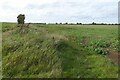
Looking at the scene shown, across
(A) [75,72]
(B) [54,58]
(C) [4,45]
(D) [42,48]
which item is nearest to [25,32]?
(C) [4,45]

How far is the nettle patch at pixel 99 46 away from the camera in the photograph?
23.1 m

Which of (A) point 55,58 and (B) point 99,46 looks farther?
(B) point 99,46

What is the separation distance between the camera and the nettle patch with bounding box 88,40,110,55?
75.6 feet

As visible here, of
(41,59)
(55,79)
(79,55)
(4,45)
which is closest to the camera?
(55,79)

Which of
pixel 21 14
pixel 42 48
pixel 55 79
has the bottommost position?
pixel 55 79

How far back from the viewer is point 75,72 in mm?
18859

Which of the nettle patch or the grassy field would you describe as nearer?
the grassy field

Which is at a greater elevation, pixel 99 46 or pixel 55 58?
pixel 99 46

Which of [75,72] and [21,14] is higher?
[21,14]

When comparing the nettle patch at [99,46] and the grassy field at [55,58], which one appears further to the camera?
the nettle patch at [99,46]

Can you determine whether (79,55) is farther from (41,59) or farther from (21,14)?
(21,14)

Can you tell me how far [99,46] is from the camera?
2525 centimetres

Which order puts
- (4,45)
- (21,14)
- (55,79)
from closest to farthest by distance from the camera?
(55,79) < (4,45) < (21,14)

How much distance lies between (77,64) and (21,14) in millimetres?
21913
